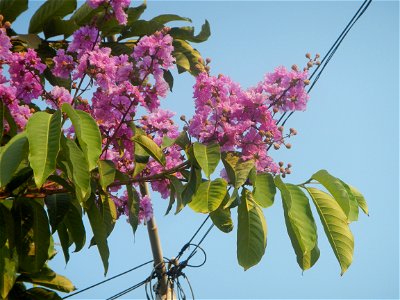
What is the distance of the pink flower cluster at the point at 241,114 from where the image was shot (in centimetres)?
195

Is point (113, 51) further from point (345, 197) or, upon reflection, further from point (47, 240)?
point (345, 197)

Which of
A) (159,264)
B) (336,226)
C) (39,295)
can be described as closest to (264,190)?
(336,226)

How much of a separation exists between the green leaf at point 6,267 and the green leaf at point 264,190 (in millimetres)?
917

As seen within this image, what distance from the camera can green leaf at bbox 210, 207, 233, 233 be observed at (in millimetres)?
1870

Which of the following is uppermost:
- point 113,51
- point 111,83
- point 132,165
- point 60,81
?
point 113,51

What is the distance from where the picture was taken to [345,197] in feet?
5.82

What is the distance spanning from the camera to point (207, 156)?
1.77 metres

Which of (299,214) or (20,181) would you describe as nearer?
(299,214)

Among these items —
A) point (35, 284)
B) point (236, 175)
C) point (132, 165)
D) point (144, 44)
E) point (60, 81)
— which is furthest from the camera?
point (35, 284)

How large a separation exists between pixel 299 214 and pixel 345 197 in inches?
7.1

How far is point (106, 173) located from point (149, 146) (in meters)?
0.19

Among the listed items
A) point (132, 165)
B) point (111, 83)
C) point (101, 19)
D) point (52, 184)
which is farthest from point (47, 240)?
point (101, 19)

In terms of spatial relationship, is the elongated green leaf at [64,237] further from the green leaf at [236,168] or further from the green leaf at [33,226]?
the green leaf at [236,168]

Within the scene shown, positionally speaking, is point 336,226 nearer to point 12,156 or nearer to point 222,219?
point 222,219
